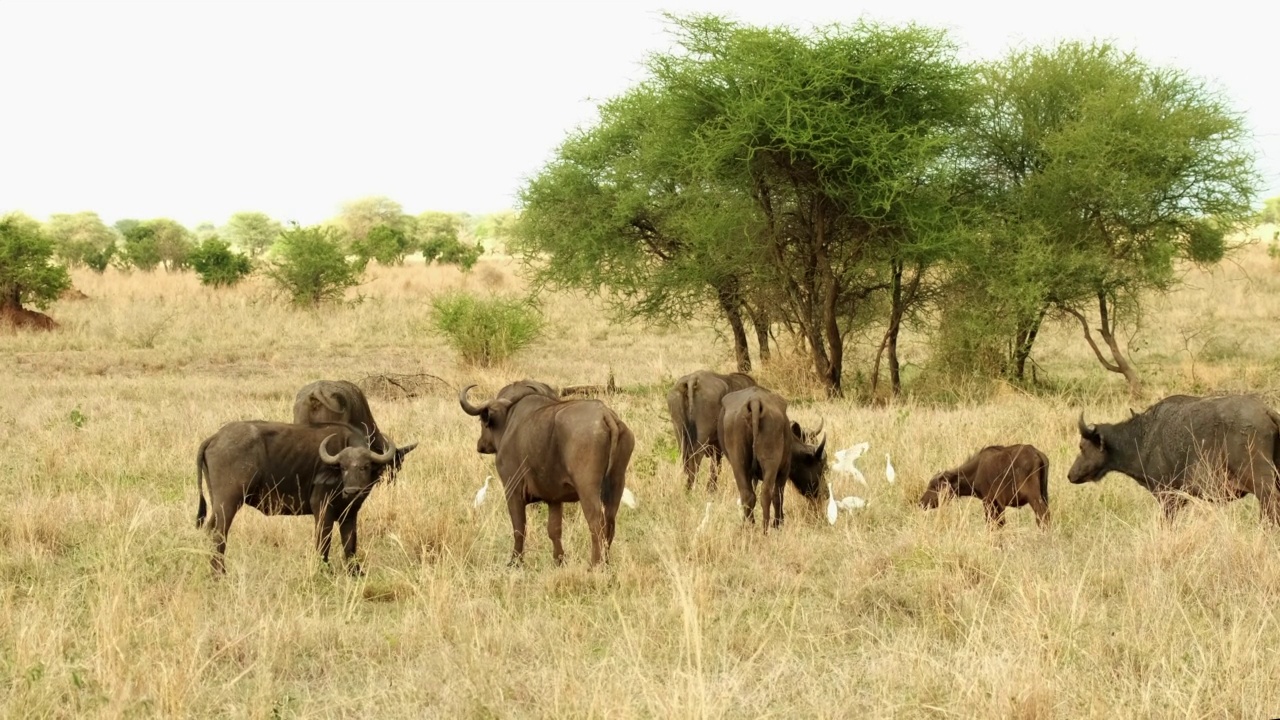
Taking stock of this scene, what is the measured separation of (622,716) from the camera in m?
4.24

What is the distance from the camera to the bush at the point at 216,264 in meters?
33.9

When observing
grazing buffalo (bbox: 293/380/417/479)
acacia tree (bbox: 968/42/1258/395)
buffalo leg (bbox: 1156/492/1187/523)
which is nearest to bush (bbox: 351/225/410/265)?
acacia tree (bbox: 968/42/1258/395)

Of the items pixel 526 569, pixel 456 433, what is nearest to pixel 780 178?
pixel 456 433

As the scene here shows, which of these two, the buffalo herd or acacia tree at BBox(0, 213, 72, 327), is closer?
the buffalo herd

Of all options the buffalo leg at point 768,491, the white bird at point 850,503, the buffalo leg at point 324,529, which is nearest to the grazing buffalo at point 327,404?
the buffalo leg at point 324,529

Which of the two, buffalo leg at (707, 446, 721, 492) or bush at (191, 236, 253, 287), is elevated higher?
bush at (191, 236, 253, 287)

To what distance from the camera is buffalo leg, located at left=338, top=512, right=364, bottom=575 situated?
6869mm

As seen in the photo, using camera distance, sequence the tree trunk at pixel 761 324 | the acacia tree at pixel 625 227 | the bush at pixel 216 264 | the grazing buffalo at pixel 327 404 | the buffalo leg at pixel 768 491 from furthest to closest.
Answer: the bush at pixel 216 264 → the tree trunk at pixel 761 324 → the acacia tree at pixel 625 227 → the grazing buffalo at pixel 327 404 → the buffalo leg at pixel 768 491

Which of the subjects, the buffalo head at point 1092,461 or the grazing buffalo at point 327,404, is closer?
the buffalo head at point 1092,461

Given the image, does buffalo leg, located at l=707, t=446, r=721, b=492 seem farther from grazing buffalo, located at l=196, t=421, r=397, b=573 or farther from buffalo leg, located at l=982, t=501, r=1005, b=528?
grazing buffalo, located at l=196, t=421, r=397, b=573

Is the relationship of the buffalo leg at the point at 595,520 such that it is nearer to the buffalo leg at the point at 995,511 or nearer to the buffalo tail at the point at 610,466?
the buffalo tail at the point at 610,466

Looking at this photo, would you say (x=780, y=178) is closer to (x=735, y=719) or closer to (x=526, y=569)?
(x=526, y=569)

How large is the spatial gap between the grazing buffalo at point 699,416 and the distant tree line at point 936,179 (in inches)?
200

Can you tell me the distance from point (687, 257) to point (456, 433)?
7.36 m
